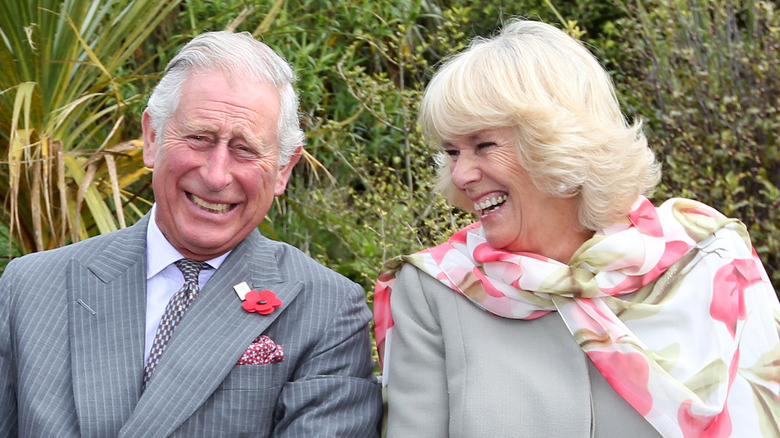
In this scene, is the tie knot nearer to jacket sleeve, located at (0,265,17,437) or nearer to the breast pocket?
the breast pocket

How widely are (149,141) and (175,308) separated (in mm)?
453

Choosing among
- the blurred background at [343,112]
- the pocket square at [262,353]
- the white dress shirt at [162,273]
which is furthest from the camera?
the blurred background at [343,112]

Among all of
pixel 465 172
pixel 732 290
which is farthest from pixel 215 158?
pixel 732 290

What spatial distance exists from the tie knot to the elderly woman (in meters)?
0.53

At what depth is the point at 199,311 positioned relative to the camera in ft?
8.05

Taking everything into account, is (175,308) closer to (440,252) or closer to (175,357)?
(175,357)

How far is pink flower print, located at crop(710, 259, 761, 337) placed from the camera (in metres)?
2.37

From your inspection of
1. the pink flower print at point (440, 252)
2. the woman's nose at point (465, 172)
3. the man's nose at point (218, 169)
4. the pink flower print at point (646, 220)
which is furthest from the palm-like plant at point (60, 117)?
the pink flower print at point (646, 220)

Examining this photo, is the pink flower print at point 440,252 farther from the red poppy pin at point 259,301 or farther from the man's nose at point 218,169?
the man's nose at point 218,169

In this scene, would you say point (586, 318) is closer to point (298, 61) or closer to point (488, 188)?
point (488, 188)

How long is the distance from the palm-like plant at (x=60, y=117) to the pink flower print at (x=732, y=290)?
2.19 metres

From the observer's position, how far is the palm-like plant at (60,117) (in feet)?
11.9

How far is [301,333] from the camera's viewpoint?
246 centimetres

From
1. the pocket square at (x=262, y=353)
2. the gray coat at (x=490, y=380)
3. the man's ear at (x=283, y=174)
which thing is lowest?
the gray coat at (x=490, y=380)
